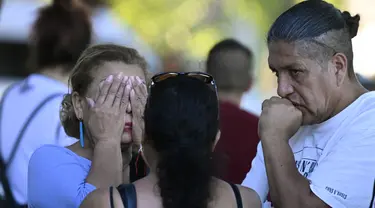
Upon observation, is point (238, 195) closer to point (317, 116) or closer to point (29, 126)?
point (317, 116)

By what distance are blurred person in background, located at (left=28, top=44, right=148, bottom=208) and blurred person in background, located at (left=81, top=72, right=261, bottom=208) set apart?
1.17 ft

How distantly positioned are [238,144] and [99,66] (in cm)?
158

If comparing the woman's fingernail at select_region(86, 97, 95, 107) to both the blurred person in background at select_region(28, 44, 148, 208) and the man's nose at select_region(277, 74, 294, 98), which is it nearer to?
the blurred person in background at select_region(28, 44, 148, 208)

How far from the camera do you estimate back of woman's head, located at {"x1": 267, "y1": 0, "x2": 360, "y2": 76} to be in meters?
2.59

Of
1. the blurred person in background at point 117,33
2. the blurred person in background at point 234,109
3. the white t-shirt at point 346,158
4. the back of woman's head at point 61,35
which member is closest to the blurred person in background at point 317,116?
the white t-shirt at point 346,158

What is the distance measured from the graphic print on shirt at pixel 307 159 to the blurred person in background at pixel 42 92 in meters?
1.45

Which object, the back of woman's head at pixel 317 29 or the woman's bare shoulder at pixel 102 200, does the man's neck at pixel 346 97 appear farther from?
the woman's bare shoulder at pixel 102 200

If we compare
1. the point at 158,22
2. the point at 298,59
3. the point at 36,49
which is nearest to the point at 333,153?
the point at 298,59

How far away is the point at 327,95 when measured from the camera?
8.55 ft

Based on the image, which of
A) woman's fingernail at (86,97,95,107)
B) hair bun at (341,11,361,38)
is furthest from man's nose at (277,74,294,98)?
woman's fingernail at (86,97,95,107)

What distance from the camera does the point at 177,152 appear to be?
212 centimetres

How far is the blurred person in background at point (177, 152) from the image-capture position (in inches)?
83.7

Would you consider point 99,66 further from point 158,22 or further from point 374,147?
point 158,22

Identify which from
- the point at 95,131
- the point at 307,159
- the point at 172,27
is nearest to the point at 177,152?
the point at 95,131
